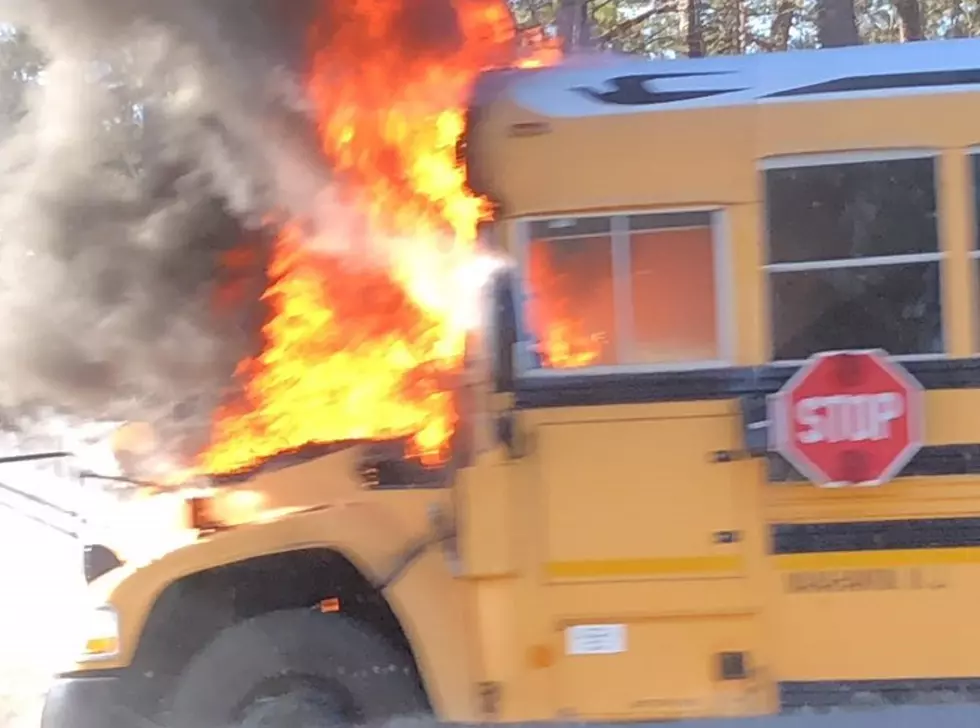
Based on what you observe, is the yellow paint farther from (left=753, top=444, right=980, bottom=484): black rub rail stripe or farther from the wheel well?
the wheel well

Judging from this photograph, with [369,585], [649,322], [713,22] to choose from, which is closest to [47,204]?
[369,585]

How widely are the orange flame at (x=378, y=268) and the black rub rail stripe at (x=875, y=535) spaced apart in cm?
128

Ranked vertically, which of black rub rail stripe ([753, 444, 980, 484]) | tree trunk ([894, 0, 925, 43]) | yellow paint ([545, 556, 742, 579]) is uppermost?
tree trunk ([894, 0, 925, 43])

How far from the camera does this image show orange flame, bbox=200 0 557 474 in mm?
4746

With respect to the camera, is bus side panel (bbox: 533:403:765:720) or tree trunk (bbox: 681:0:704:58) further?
tree trunk (bbox: 681:0:704:58)

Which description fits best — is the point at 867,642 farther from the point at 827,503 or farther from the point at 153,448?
the point at 153,448

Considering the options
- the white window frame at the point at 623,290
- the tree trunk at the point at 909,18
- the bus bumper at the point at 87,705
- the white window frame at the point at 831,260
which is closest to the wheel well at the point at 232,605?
the bus bumper at the point at 87,705

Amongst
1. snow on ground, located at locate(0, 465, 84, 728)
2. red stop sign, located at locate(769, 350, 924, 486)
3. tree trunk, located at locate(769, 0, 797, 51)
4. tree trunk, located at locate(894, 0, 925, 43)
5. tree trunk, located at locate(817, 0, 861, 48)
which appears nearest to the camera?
red stop sign, located at locate(769, 350, 924, 486)

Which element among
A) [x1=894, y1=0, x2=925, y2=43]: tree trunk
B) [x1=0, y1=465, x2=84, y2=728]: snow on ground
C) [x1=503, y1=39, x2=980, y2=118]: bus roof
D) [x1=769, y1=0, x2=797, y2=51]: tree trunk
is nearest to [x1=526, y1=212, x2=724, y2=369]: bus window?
[x1=503, y1=39, x2=980, y2=118]: bus roof

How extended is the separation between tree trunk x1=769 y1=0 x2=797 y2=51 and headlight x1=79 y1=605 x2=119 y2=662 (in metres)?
14.6

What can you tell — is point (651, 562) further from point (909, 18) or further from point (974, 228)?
point (909, 18)

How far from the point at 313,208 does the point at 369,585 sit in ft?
4.96

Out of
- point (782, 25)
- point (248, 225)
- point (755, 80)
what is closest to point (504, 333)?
point (755, 80)

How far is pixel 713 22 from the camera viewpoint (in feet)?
57.4
